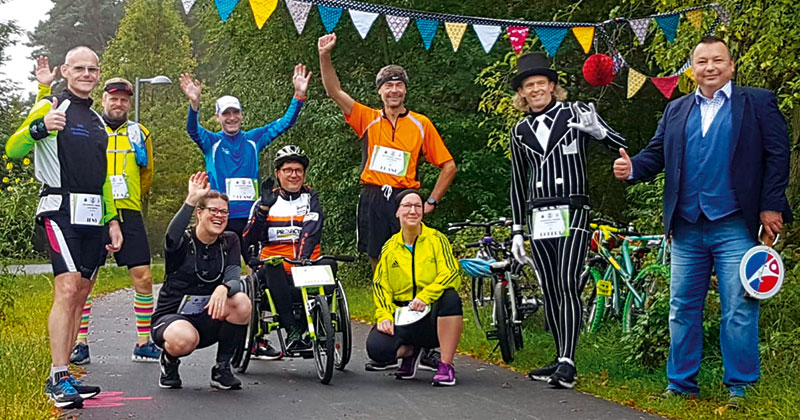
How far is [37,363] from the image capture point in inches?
283

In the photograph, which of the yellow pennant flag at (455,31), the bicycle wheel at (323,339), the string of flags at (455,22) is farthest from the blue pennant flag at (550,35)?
the bicycle wheel at (323,339)

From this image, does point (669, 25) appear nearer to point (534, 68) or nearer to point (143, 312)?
point (534, 68)

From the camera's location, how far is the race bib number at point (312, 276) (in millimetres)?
7129

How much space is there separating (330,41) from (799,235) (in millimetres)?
4931

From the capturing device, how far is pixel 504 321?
777cm

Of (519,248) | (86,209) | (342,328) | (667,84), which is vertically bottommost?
(342,328)

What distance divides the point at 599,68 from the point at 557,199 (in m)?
5.43

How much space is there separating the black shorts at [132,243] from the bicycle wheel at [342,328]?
1.83 metres

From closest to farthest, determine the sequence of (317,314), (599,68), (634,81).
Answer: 1. (317,314)
2. (599,68)
3. (634,81)

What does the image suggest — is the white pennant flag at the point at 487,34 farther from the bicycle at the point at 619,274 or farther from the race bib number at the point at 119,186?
the race bib number at the point at 119,186

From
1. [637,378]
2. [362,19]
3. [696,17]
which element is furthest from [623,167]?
[362,19]

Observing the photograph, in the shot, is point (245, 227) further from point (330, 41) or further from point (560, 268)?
point (560, 268)

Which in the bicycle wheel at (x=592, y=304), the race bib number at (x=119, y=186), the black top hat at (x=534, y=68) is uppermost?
the black top hat at (x=534, y=68)

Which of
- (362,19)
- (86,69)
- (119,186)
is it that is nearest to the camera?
(86,69)
